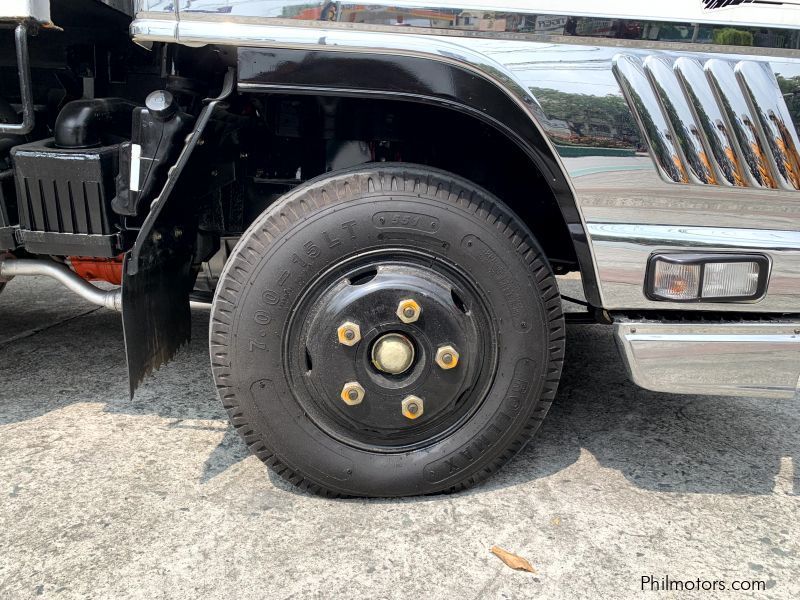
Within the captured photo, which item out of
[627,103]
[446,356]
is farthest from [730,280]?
[446,356]

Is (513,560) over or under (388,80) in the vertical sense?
under

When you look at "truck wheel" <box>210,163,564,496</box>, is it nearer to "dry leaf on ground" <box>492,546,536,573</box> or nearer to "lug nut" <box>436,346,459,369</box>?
"lug nut" <box>436,346,459,369</box>

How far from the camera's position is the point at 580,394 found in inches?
117

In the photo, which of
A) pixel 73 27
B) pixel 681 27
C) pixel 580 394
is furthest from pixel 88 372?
pixel 681 27

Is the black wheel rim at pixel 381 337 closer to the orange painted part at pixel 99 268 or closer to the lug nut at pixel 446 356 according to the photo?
the lug nut at pixel 446 356

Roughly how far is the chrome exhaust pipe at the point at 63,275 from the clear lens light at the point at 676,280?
73.1 inches

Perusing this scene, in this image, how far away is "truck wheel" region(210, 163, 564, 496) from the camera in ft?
6.40

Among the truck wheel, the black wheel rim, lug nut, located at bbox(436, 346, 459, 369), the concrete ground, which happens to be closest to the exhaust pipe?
the concrete ground

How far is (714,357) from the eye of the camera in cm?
196

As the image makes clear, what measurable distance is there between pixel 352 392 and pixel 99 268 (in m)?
1.52

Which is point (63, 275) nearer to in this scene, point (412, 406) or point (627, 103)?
point (412, 406)

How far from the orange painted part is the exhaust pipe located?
29 cm

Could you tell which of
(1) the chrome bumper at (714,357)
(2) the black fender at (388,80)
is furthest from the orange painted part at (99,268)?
(1) the chrome bumper at (714,357)

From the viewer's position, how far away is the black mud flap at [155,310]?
209cm
